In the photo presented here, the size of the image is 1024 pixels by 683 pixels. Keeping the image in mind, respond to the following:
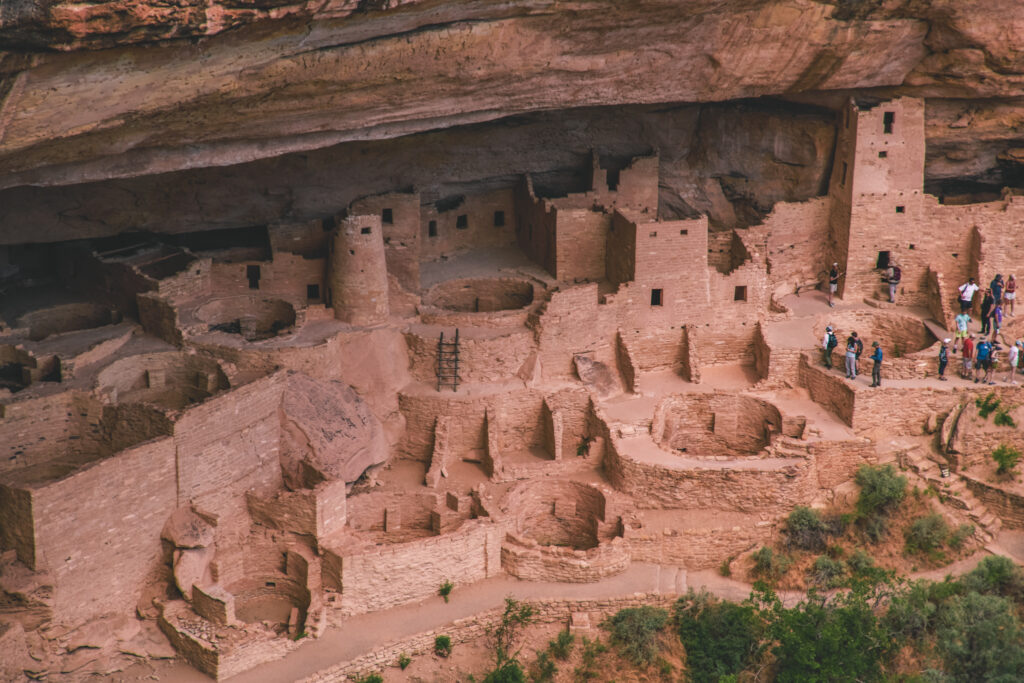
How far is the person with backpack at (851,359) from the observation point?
2709cm

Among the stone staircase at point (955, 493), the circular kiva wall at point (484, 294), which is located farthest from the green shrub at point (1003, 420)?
the circular kiva wall at point (484, 294)

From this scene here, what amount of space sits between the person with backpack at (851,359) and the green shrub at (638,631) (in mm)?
6443

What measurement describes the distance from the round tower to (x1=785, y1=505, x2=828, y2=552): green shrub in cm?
838

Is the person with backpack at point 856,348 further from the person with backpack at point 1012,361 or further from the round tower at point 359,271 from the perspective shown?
the round tower at point 359,271

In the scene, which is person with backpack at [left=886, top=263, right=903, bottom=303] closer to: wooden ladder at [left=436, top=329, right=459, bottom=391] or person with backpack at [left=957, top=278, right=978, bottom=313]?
person with backpack at [left=957, top=278, right=978, bottom=313]

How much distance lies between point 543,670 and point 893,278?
1196 cm

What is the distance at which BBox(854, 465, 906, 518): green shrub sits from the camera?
25.6 m

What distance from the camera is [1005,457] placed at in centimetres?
2611

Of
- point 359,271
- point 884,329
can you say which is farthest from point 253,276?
point 884,329

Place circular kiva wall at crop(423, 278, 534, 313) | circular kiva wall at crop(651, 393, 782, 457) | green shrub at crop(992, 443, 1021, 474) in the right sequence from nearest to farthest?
1. green shrub at crop(992, 443, 1021, 474)
2. circular kiva wall at crop(651, 393, 782, 457)
3. circular kiva wall at crop(423, 278, 534, 313)

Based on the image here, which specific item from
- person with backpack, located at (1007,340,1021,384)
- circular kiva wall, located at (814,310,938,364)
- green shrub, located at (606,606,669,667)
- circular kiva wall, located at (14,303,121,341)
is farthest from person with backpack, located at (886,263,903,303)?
circular kiva wall, located at (14,303,121,341)

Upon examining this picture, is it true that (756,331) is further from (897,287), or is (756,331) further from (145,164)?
(145,164)

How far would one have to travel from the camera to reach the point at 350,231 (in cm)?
2683

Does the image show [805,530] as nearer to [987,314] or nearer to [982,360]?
[982,360]
